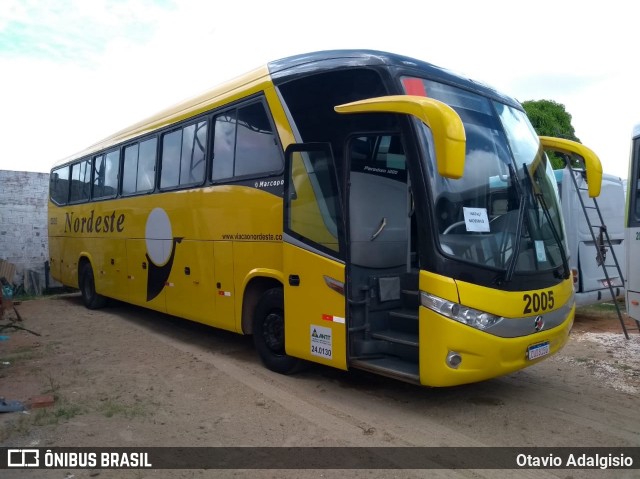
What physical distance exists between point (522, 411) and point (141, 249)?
672cm

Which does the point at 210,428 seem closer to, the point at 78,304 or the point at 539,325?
the point at 539,325

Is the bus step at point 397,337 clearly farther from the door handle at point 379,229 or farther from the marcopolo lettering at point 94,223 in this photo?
the marcopolo lettering at point 94,223

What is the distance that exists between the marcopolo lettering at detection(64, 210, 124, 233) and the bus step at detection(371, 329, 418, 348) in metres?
6.38

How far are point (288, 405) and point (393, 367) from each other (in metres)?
1.21

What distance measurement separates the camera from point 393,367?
505cm

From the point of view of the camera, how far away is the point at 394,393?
231 inches

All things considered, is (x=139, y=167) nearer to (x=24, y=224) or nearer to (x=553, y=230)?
(x=553, y=230)

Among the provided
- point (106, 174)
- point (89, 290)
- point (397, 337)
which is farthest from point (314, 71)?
point (89, 290)

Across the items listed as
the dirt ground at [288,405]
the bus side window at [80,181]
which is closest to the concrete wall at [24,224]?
the bus side window at [80,181]

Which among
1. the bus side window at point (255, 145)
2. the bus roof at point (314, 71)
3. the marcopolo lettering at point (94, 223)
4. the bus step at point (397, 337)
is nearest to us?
the bus step at point (397, 337)

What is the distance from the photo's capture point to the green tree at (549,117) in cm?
2022

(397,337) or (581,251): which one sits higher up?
(581,251)

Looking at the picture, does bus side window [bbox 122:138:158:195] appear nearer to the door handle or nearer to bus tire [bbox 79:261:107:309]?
bus tire [bbox 79:261:107:309]

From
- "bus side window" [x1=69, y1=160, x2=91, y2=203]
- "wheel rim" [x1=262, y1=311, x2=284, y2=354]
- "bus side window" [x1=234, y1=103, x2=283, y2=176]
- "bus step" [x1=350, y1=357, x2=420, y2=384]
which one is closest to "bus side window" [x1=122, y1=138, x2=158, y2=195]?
"bus side window" [x1=69, y1=160, x2=91, y2=203]
